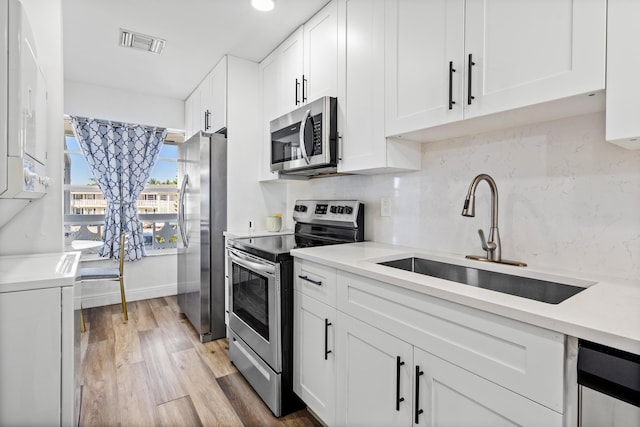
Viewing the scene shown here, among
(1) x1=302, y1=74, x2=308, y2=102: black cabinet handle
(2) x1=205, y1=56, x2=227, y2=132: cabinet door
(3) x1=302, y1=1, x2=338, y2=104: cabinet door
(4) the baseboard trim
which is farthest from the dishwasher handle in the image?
(4) the baseboard trim

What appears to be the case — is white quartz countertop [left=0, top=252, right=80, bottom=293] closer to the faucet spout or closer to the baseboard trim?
the faucet spout

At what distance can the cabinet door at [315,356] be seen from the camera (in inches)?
63.5

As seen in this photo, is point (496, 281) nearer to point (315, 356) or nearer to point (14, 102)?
point (315, 356)

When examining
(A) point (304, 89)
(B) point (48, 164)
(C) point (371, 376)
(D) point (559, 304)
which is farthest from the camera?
(A) point (304, 89)

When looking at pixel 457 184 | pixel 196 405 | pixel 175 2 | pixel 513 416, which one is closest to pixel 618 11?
pixel 457 184

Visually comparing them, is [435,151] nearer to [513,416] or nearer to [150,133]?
[513,416]

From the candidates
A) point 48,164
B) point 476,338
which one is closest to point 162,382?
point 48,164

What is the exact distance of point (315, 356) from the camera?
5.61ft

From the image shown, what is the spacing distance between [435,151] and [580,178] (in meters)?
0.70

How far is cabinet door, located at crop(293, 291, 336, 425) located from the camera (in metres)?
1.61

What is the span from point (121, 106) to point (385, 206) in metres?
3.42

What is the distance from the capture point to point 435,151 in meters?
1.84

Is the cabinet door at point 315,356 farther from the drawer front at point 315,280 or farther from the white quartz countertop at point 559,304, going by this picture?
the white quartz countertop at point 559,304

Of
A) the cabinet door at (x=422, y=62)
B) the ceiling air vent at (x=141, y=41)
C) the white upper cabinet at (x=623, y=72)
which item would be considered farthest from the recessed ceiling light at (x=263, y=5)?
the white upper cabinet at (x=623, y=72)
